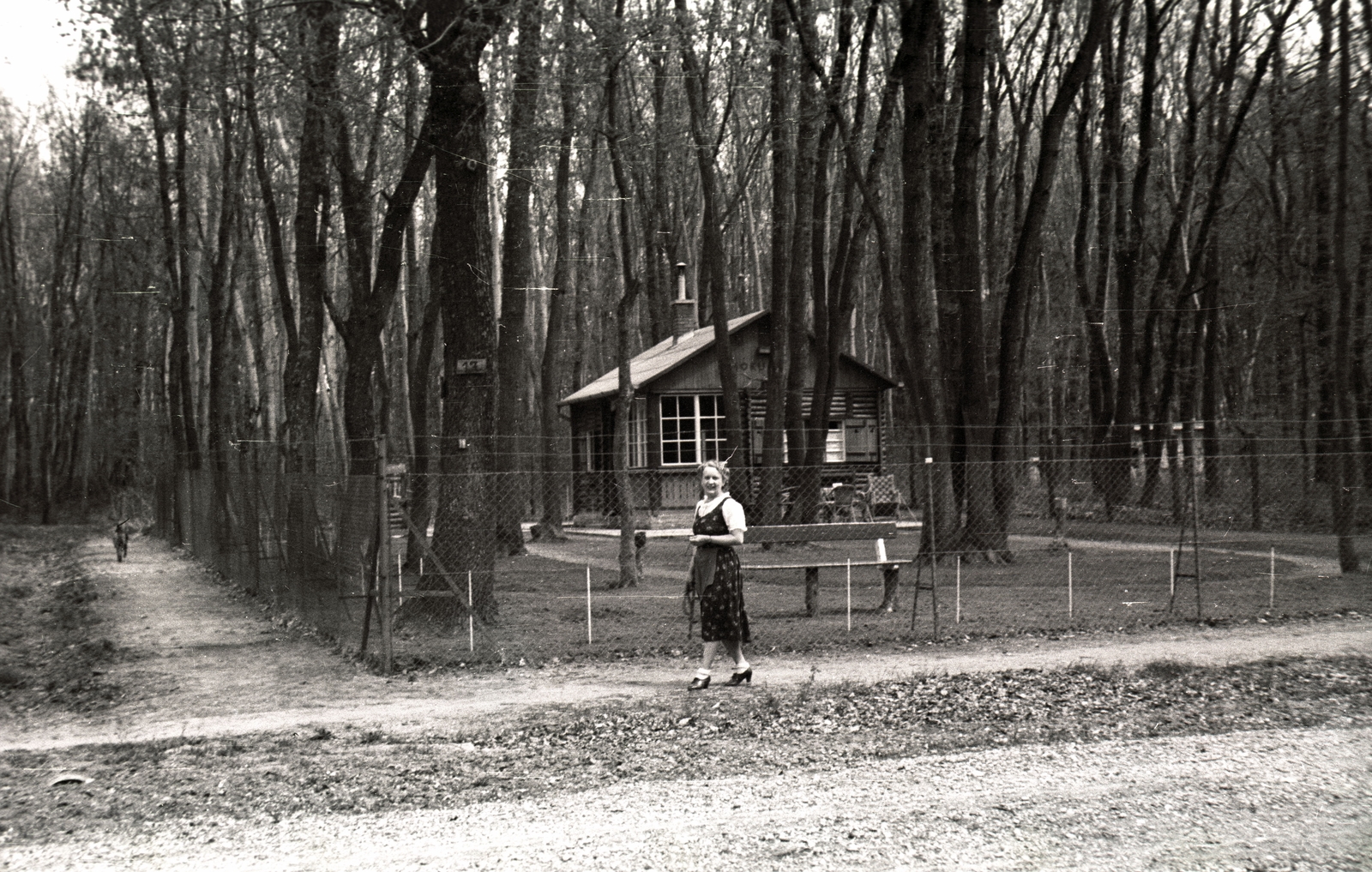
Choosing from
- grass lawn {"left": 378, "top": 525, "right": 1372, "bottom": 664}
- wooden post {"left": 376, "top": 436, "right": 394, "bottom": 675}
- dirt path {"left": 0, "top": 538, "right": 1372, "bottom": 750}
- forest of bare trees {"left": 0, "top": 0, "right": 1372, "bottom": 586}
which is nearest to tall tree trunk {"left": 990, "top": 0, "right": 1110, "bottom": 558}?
forest of bare trees {"left": 0, "top": 0, "right": 1372, "bottom": 586}

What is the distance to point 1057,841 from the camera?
19.9ft

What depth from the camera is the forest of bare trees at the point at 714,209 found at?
14.2 m

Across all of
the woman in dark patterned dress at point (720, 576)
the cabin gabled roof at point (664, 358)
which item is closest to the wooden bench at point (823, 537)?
the woman in dark patterned dress at point (720, 576)

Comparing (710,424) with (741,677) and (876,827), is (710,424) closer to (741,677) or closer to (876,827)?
(741,677)

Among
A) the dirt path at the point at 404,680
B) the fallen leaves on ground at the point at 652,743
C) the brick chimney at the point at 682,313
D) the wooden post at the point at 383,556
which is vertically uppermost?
the brick chimney at the point at 682,313

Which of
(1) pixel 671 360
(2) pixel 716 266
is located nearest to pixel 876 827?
(2) pixel 716 266

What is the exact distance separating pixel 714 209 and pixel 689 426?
32.3 feet

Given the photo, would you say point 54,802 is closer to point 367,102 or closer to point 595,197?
point 367,102

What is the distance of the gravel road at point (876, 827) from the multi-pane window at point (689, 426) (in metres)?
25.8

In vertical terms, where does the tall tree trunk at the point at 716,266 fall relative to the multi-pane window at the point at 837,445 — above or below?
above

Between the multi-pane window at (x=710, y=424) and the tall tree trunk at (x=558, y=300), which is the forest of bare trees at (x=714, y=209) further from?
the multi-pane window at (x=710, y=424)

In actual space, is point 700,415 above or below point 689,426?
above

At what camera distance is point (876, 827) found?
6.27 meters

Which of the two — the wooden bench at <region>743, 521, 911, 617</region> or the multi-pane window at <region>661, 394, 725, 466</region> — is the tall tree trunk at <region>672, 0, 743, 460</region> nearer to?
the wooden bench at <region>743, 521, 911, 617</region>
